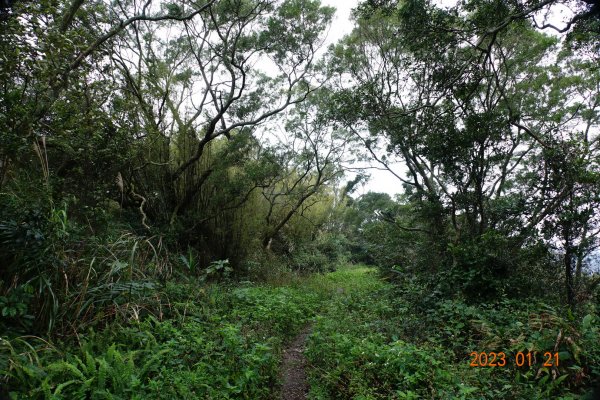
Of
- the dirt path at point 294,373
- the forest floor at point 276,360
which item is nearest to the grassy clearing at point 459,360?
the forest floor at point 276,360

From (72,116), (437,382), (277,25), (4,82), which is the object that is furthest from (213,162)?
(437,382)

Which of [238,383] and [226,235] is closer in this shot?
[238,383]

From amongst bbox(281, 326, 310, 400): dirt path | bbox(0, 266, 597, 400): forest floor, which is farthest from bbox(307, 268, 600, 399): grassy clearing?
bbox(281, 326, 310, 400): dirt path

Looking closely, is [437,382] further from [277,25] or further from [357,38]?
[357,38]

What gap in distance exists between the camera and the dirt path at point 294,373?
12.0 feet

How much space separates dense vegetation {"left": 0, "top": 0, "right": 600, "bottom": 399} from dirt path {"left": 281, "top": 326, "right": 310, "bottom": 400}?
19 centimetres

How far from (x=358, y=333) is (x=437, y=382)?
1.75 meters

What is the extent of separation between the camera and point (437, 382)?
3105 millimetres

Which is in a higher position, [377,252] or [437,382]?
[377,252]
